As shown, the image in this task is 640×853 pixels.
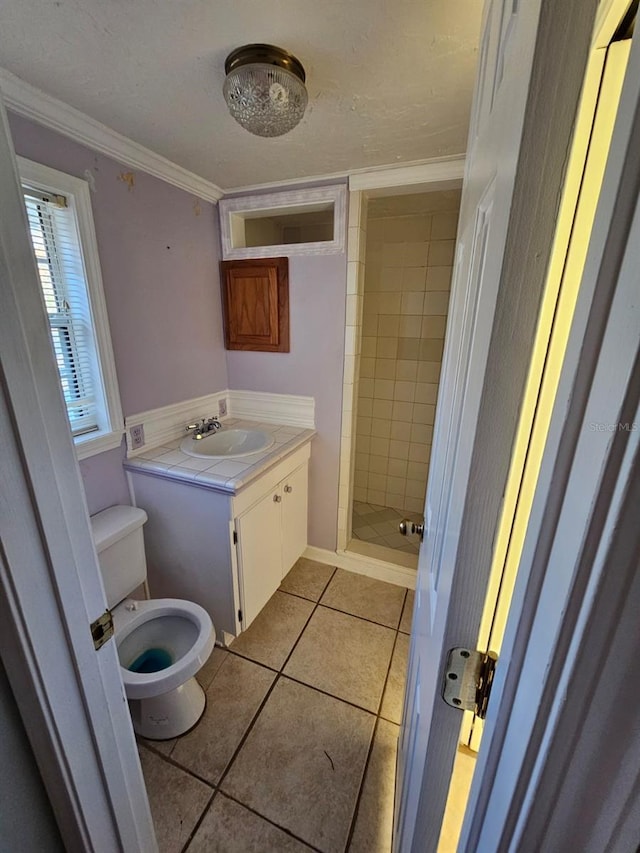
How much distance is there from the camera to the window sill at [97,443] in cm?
144

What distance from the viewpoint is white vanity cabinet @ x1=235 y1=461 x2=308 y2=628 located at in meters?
1.60

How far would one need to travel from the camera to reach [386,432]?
291 cm

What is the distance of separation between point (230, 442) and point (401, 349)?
4.89ft

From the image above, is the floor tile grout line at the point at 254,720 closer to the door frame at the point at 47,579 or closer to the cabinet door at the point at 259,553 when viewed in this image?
the cabinet door at the point at 259,553

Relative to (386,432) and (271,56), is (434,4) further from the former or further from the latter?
(386,432)

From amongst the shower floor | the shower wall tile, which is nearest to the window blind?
the shower wall tile

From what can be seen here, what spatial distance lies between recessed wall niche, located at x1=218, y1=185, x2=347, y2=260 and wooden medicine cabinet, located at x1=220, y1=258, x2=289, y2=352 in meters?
0.07

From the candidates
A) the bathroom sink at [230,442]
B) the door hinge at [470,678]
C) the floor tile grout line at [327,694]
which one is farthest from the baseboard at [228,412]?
the door hinge at [470,678]

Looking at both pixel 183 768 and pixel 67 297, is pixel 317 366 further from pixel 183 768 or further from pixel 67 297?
pixel 183 768

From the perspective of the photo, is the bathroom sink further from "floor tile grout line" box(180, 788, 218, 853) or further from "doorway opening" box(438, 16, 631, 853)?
"doorway opening" box(438, 16, 631, 853)

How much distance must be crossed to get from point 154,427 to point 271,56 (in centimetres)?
150

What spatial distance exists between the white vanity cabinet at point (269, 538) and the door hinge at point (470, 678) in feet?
3.82

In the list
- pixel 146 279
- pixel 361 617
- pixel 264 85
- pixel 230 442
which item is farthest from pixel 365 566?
pixel 264 85


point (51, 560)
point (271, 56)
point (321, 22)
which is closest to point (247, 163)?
point (271, 56)
